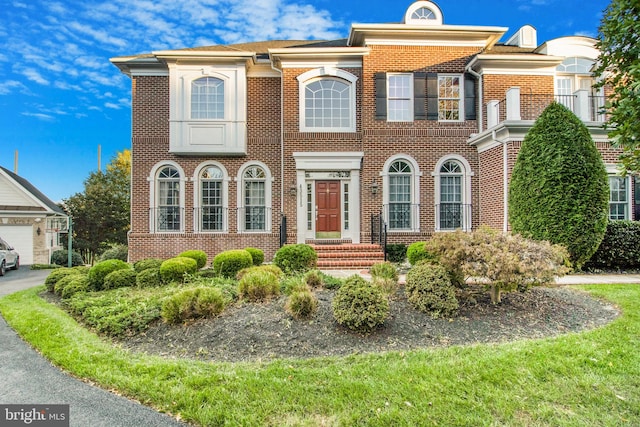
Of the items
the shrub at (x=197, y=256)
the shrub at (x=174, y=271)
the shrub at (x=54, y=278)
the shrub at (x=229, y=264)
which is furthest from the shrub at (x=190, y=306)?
the shrub at (x=54, y=278)

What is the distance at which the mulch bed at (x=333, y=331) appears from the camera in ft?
13.7

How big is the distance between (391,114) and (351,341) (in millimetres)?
9439

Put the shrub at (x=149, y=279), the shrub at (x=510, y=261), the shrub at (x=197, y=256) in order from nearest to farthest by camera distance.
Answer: the shrub at (x=510, y=261) < the shrub at (x=149, y=279) < the shrub at (x=197, y=256)

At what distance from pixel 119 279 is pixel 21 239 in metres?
15.2

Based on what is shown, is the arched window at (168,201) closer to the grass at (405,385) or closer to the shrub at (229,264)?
the shrub at (229,264)

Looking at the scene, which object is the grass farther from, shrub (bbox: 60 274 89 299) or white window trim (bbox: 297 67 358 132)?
white window trim (bbox: 297 67 358 132)

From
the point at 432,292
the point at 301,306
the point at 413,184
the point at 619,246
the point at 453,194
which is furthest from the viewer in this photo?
the point at 453,194

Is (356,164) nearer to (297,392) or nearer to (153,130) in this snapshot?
(153,130)

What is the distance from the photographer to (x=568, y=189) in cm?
862

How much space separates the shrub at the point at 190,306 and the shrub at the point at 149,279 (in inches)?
111

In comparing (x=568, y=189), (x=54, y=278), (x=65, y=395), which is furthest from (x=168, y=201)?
(x=568, y=189)

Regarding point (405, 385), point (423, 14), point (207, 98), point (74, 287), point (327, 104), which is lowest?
point (405, 385)

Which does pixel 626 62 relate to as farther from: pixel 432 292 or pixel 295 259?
pixel 295 259

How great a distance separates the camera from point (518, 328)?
187 inches
